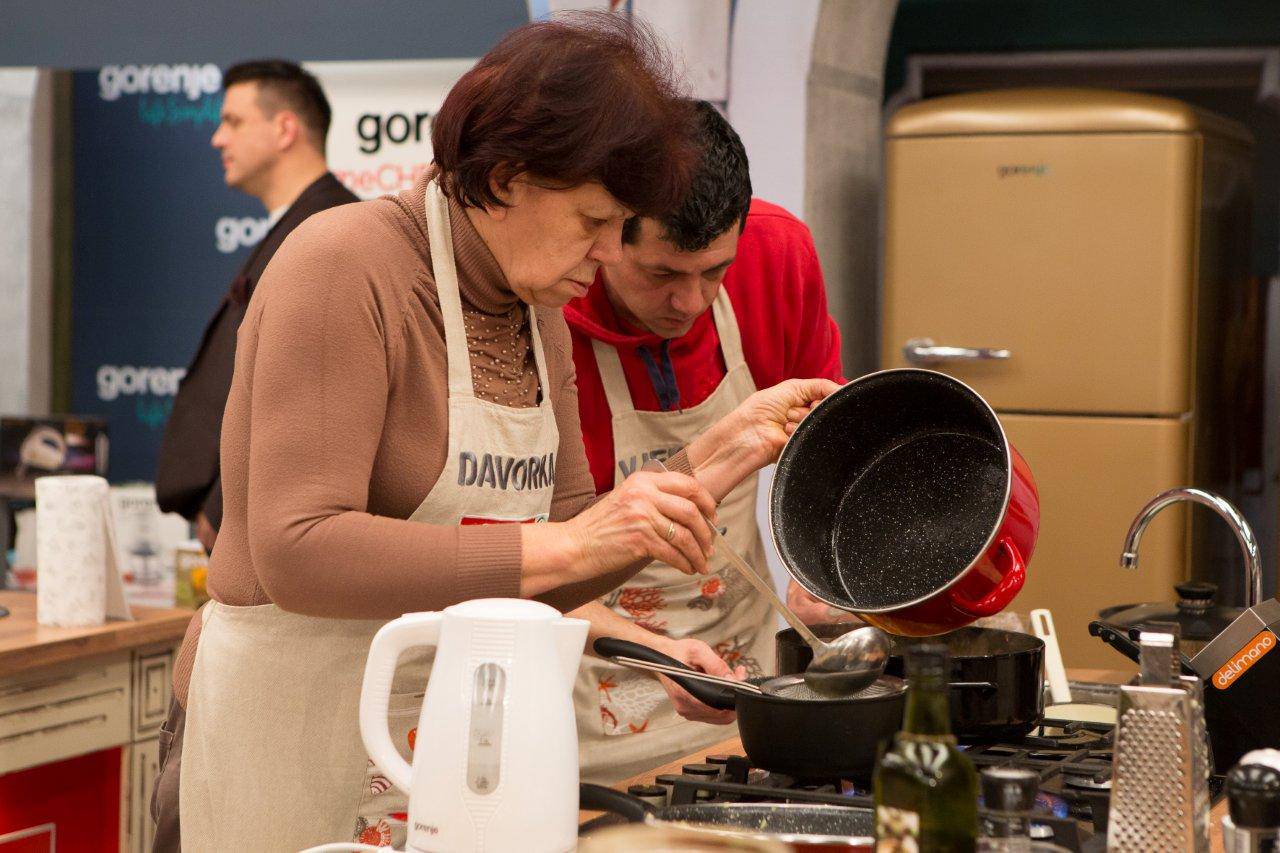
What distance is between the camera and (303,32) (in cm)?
407

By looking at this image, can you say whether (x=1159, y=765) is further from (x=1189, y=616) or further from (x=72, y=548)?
(x=72, y=548)

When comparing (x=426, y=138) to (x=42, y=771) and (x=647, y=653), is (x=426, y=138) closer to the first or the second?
(x=42, y=771)

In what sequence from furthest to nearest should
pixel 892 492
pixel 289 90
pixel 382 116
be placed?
pixel 382 116 → pixel 289 90 → pixel 892 492

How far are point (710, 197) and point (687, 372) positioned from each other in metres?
0.40

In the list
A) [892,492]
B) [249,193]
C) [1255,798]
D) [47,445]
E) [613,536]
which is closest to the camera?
[1255,798]

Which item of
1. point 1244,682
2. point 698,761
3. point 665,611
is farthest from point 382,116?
point 1244,682

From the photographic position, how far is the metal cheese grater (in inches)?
42.1

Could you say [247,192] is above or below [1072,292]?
above

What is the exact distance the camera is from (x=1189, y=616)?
1.75 m

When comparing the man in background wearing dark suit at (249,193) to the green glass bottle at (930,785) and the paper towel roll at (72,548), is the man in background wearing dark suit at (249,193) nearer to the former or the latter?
the paper towel roll at (72,548)

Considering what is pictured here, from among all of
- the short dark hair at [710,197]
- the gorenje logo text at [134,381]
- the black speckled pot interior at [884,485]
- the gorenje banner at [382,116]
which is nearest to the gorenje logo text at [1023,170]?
the gorenje banner at [382,116]

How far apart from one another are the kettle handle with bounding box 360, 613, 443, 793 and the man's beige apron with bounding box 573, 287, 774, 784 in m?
0.75

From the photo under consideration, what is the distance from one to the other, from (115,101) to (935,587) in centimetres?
338

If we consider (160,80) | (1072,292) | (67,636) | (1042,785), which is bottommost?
(67,636)
